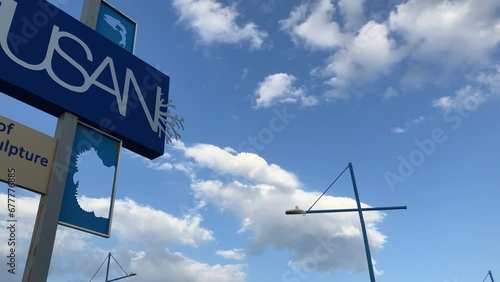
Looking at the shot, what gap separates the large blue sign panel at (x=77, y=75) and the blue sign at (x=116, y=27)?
57 centimetres

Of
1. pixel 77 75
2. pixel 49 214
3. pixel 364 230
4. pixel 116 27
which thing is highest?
pixel 116 27

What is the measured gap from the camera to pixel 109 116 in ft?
29.0

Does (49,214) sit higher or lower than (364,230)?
lower

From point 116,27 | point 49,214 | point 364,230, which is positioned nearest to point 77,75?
point 116,27

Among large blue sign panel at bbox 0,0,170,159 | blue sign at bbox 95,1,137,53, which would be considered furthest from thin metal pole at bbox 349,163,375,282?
blue sign at bbox 95,1,137,53

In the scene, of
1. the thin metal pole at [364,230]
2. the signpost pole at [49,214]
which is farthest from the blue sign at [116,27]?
the thin metal pole at [364,230]

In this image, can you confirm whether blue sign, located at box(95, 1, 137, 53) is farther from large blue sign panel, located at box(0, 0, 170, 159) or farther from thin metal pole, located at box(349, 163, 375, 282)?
thin metal pole, located at box(349, 163, 375, 282)

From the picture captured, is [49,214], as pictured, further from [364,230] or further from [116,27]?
[364,230]

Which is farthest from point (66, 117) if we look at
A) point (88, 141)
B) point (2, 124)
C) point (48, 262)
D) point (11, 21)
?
point (48, 262)

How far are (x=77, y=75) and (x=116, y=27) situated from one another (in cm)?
252

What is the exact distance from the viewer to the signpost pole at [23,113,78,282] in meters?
6.66

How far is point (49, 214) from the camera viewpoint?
7070 mm

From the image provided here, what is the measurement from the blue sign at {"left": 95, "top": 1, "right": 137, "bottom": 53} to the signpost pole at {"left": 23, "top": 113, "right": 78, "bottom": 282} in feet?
10.1

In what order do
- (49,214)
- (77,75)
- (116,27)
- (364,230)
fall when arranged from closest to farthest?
(49,214)
(77,75)
(116,27)
(364,230)
